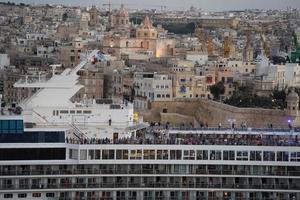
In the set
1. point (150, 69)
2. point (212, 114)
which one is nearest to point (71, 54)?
point (150, 69)

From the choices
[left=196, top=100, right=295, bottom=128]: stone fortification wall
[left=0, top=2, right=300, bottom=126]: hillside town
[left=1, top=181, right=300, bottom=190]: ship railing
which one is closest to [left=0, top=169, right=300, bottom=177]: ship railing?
[left=1, top=181, right=300, bottom=190]: ship railing

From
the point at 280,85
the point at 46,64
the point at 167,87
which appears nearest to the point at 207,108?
the point at 167,87

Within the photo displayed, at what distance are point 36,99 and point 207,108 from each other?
2062 centimetres

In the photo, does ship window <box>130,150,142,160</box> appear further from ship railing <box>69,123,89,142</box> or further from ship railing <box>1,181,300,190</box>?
ship railing <box>69,123,89,142</box>

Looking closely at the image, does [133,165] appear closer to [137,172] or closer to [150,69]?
[137,172]

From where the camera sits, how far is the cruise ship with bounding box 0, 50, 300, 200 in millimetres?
18156

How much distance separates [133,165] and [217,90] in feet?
85.8

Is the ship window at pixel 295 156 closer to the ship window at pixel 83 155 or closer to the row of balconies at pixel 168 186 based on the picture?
the row of balconies at pixel 168 186

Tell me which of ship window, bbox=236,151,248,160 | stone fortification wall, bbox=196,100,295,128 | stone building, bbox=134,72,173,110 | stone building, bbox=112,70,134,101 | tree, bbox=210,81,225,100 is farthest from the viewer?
tree, bbox=210,81,225,100

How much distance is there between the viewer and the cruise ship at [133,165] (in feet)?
59.6

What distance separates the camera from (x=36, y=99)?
1972 cm

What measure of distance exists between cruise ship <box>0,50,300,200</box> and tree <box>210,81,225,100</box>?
82.0 ft

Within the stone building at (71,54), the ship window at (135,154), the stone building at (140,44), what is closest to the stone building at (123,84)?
the stone building at (71,54)

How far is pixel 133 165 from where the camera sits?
1844 centimetres
